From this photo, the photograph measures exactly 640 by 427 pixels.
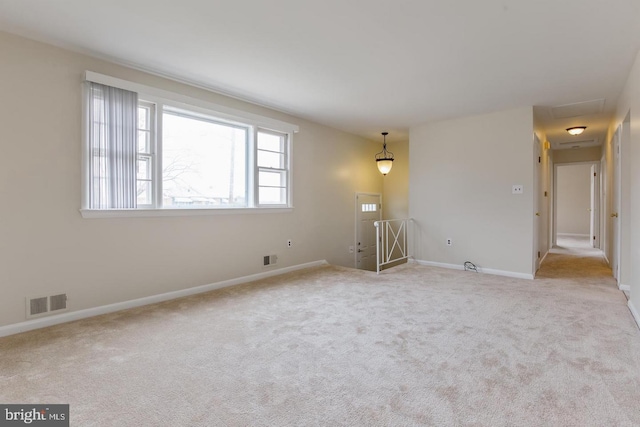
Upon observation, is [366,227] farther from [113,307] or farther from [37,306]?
[37,306]

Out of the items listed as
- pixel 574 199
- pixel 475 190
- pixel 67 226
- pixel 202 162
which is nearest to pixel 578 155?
pixel 574 199

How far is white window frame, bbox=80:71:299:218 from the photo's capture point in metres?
3.01

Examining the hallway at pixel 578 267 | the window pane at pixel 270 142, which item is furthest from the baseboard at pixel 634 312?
the window pane at pixel 270 142

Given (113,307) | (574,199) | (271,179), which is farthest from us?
(574,199)

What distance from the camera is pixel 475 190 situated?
16.6 ft

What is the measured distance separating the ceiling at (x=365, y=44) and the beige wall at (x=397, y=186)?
2.55 meters

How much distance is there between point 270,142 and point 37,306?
3.22 metres

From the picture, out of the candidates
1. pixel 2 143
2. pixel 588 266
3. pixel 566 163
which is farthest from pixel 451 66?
pixel 566 163

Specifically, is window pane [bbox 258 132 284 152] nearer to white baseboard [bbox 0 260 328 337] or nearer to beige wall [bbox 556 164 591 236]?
white baseboard [bbox 0 260 328 337]

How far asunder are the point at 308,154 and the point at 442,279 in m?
2.78

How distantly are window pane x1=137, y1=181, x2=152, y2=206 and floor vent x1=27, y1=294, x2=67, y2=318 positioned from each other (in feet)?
3.58

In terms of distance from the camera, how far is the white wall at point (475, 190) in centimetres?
461

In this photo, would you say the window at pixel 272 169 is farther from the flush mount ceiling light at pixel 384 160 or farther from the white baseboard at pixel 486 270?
the white baseboard at pixel 486 270

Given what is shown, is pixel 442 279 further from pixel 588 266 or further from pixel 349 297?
pixel 588 266
